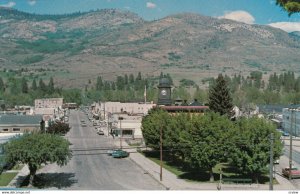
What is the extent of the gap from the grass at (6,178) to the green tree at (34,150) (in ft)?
2.31

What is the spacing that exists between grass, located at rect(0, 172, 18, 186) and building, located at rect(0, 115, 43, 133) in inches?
542

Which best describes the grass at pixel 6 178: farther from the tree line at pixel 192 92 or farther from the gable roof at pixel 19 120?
the tree line at pixel 192 92

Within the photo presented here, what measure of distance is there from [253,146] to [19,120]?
74.2ft

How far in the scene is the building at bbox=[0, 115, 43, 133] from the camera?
32219mm

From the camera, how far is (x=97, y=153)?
928 inches

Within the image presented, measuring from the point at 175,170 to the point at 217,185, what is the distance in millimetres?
3651

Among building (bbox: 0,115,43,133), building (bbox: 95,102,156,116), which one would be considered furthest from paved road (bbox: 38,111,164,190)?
building (bbox: 95,102,156,116)

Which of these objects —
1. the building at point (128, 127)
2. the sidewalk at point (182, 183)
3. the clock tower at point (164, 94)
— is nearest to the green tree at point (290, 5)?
the sidewalk at point (182, 183)

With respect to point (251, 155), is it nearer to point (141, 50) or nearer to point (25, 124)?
point (25, 124)

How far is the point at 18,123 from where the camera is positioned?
3362 centimetres

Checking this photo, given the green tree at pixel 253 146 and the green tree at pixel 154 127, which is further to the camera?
the green tree at pixel 154 127

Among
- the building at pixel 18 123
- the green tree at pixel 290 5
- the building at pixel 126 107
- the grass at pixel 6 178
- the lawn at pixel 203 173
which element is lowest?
the grass at pixel 6 178

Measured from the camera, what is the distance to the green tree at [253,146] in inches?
582

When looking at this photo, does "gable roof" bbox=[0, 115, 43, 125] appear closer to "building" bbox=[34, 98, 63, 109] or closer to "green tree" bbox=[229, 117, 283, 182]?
"green tree" bbox=[229, 117, 283, 182]
